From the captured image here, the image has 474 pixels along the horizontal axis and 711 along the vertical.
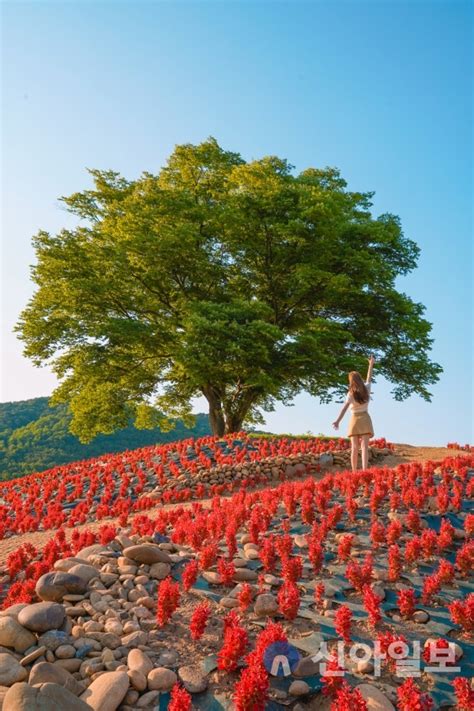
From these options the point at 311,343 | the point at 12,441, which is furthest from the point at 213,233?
the point at 12,441

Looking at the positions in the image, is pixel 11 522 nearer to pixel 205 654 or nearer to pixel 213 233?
pixel 205 654

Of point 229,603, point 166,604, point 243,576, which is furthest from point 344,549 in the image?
point 166,604

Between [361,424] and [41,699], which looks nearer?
[41,699]

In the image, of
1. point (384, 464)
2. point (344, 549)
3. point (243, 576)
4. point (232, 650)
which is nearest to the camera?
point (232, 650)

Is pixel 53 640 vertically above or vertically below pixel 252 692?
below

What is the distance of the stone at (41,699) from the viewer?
3795mm

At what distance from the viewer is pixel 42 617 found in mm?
5137

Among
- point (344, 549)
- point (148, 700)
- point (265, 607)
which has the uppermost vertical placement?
point (344, 549)

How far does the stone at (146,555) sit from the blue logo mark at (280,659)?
265 centimetres

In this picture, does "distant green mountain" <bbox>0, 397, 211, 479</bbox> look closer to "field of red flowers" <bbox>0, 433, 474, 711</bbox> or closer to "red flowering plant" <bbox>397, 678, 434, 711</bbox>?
"field of red flowers" <bbox>0, 433, 474, 711</bbox>

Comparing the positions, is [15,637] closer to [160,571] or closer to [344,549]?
[160,571]

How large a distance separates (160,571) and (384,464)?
1079 centimetres

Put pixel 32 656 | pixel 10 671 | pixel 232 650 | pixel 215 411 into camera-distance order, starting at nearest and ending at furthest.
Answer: pixel 232 650 → pixel 10 671 → pixel 32 656 → pixel 215 411

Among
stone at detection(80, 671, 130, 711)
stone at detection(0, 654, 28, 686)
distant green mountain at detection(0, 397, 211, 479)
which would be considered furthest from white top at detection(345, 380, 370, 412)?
distant green mountain at detection(0, 397, 211, 479)
